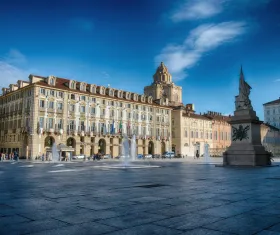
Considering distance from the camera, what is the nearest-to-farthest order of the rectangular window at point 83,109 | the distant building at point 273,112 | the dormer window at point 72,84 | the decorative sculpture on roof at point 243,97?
the decorative sculpture on roof at point 243,97 → the dormer window at point 72,84 → the rectangular window at point 83,109 → the distant building at point 273,112

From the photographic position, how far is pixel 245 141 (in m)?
23.2

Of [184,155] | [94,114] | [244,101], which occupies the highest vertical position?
[94,114]

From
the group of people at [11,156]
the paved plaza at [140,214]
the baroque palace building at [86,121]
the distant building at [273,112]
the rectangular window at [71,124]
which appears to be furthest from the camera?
the distant building at [273,112]

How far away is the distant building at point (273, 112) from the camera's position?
11812 cm

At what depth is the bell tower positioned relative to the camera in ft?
340

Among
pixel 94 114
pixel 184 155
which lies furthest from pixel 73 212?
pixel 184 155

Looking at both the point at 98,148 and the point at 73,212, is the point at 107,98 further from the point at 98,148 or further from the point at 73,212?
the point at 73,212

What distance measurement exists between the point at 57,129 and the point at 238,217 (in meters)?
58.9

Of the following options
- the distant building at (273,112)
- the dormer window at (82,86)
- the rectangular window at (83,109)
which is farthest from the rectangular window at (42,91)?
the distant building at (273,112)

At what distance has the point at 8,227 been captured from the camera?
4.34 metres

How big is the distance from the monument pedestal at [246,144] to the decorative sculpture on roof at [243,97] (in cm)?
59

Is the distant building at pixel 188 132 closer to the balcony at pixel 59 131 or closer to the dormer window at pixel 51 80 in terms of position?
the balcony at pixel 59 131

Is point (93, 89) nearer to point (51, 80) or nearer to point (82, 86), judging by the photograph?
point (82, 86)

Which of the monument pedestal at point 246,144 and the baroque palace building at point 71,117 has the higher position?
the baroque palace building at point 71,117
